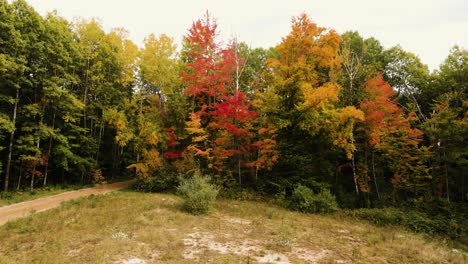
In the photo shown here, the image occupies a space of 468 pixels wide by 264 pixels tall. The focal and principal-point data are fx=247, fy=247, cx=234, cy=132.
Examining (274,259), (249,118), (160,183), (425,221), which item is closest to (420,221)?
(425,221)

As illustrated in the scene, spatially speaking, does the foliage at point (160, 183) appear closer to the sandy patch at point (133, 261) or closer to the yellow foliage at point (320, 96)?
the yellow foliage at point (320, 96)

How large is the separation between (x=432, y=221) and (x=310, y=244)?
355 inches

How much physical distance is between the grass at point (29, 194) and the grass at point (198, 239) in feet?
17.9

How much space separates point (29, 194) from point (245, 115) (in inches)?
637

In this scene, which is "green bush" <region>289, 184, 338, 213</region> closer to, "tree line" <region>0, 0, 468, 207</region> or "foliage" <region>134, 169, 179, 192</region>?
"tree line" <region>0, 0, 468, 207</region>

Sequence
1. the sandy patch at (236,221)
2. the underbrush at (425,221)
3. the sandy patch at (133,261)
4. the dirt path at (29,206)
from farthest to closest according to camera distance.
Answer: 1. the underbrush at (425,221)
2. the dirt path at (29,206)
3. the sandy patch at (236,221)
4. the sandy patch at (133,261)

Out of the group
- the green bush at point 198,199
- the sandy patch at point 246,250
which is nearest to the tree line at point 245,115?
the green bush at point 198,199

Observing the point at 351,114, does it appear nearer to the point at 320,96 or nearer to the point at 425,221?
the point at 320,96

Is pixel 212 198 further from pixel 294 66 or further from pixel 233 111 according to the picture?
pixel 294 66

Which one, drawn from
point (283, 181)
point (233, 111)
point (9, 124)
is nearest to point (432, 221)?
point (283, 181)

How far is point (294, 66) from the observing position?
16.5m

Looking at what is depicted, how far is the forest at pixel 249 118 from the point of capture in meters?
16.3

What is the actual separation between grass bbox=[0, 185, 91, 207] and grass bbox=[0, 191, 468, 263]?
17.9ft

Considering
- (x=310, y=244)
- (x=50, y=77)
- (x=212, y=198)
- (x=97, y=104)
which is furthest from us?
(x=97, y=104)
